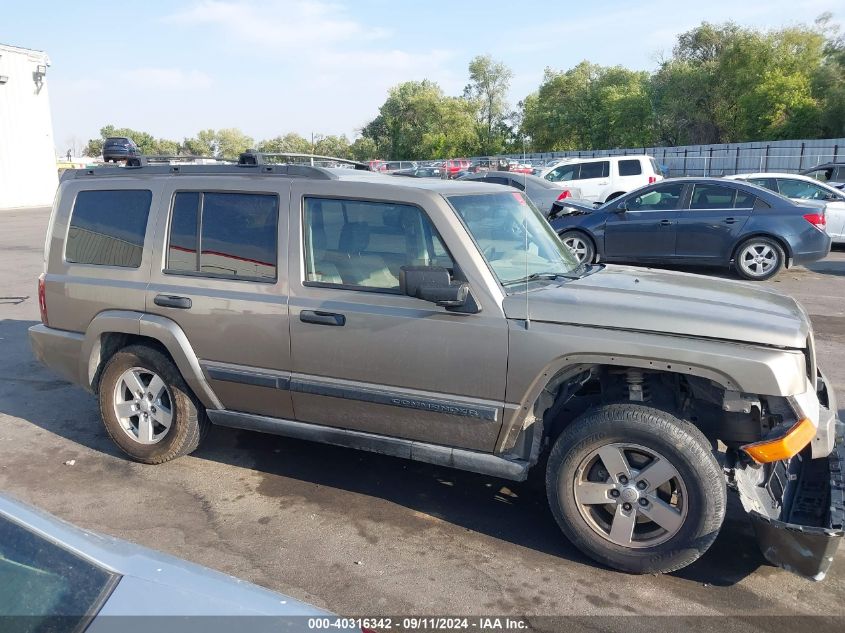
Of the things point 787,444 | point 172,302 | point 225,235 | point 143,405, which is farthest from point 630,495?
point 143,405

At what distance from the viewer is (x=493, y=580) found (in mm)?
3510

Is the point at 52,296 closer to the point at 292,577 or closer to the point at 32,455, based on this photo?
the point at 32,455

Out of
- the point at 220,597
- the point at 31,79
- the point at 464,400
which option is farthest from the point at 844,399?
the point at 31,79

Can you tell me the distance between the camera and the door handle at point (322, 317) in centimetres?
402

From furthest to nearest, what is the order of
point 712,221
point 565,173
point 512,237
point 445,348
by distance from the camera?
point 565,173
point 712,221
point 512,237
point 445,348

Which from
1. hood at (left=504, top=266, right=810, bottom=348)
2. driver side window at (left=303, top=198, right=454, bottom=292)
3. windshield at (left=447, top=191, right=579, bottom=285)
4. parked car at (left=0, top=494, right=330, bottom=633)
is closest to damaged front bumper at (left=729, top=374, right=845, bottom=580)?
hood at (left=504, top=266, right=810, bottom=348)

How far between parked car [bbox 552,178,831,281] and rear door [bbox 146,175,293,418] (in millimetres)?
8847

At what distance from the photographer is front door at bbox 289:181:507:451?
3.76m

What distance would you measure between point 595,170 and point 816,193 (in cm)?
731

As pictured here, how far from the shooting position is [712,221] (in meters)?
11.5

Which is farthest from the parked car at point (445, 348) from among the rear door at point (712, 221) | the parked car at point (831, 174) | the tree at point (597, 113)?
the tree at point (597, 113)

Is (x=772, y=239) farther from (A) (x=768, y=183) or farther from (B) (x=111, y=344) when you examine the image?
(B) (x=111, y=344)

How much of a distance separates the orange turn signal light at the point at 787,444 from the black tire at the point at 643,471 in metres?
0.21

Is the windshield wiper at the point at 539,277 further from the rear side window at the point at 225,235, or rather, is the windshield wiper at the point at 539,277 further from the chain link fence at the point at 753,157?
the chain link fence at the point at 753,157
